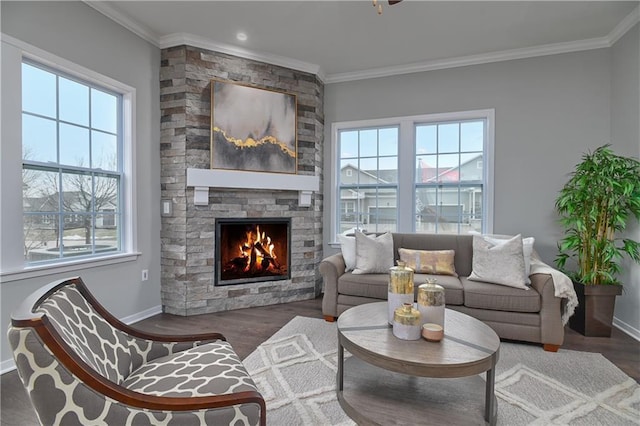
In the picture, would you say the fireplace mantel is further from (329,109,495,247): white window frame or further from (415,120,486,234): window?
(415,120,486,234): window

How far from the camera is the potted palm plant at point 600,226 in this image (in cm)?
280

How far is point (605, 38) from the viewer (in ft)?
10.8

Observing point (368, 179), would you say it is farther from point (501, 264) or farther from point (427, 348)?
point (427, 348)

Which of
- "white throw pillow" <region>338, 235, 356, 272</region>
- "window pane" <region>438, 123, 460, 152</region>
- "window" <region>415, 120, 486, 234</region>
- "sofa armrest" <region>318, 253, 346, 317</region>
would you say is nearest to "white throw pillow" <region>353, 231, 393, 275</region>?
"white throw pillow" <region>338, 235, 356, 272</region>

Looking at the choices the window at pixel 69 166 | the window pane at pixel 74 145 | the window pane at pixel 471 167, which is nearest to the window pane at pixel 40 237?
the window at pixel 69 166

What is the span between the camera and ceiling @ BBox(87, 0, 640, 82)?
2.84 meters

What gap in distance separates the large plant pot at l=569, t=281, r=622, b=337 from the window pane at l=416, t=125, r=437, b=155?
212 centimetres

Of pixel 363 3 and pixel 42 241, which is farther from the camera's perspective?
pixel 363 3

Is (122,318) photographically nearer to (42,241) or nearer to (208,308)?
(208,308)

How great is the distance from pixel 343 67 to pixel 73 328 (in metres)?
3.85

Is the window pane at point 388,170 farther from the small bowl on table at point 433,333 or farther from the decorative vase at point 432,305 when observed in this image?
the small bowl on table at point 433,333

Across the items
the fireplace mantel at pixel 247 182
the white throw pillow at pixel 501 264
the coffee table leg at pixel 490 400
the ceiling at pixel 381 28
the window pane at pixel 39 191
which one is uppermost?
the ceiling at pixel 381 28

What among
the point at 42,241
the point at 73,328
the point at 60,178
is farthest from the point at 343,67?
the point at 73,328

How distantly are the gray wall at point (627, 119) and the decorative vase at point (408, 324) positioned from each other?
2593 millimetres
